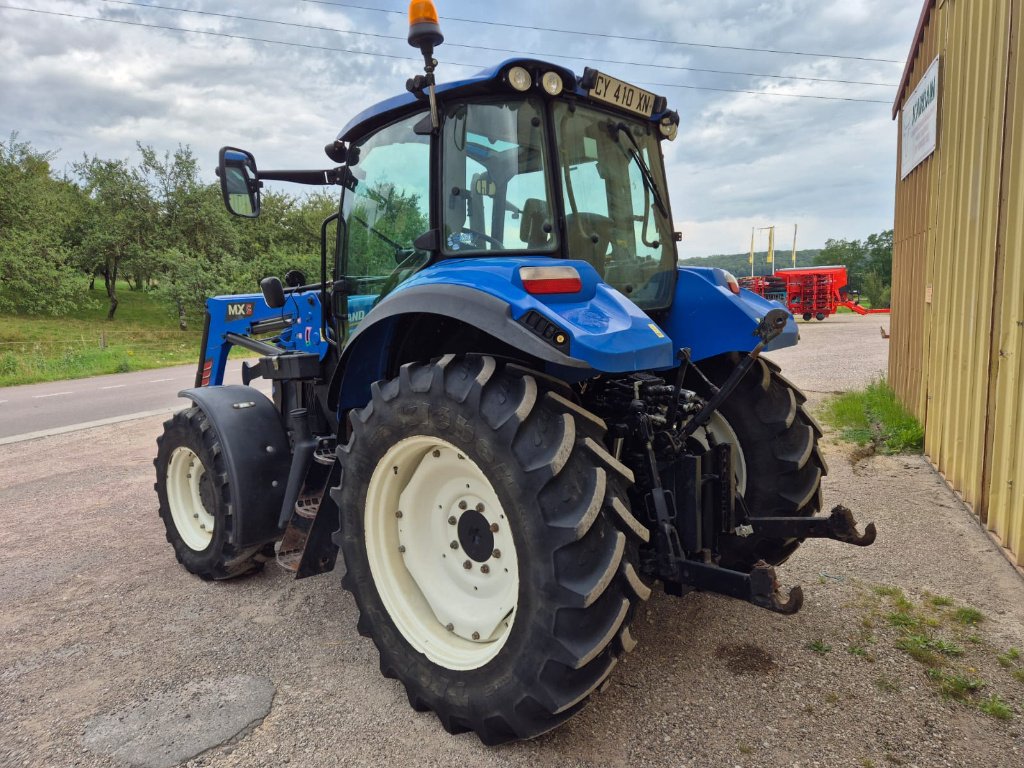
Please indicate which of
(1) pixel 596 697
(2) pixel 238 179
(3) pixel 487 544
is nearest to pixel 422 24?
(2) pixel 238 179

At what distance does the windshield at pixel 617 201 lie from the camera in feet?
8.60

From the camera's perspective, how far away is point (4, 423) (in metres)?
9.38

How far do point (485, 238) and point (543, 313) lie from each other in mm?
713

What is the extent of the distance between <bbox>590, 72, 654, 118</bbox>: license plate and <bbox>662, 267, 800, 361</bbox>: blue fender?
0.79m

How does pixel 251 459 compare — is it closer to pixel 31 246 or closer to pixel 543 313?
pixel 543 313

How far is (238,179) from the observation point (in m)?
3.26

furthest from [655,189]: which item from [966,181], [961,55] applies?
[961,55]

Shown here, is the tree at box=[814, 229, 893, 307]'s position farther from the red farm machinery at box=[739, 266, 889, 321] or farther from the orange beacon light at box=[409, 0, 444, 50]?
the orange beacon light at box=[409, 0, 444, 50]

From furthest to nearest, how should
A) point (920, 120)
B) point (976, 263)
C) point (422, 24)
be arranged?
point (920, 120) → point (976, 263) → point (422, 24)

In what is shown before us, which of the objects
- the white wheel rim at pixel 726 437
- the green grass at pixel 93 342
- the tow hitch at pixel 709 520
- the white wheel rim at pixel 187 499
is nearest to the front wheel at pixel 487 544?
the tow hitch at pixel 709 520

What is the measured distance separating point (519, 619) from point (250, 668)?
1342mm

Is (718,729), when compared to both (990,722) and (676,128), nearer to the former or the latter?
(990,722)

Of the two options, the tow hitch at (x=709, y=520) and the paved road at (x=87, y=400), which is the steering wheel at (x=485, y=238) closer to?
the tow hitch at (x=709, y=520)

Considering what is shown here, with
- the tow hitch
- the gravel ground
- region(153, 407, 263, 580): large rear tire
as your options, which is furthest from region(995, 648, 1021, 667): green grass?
region(153, 407, 263, 580): large rear tire
